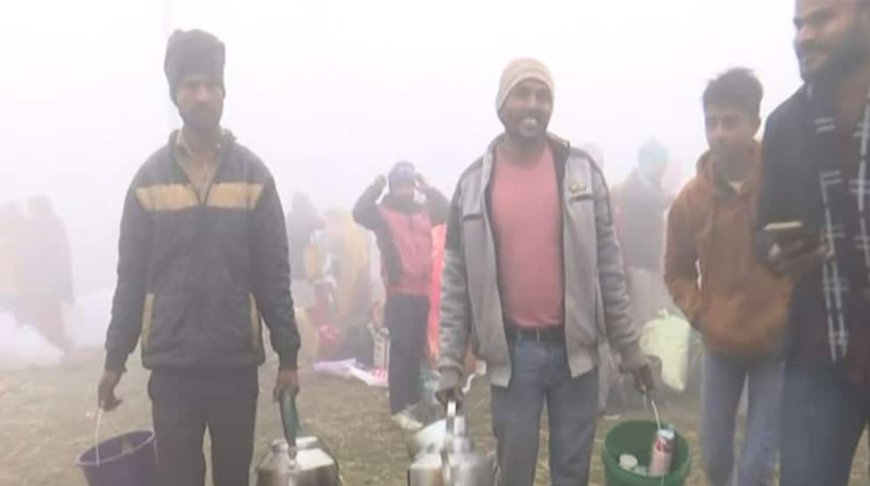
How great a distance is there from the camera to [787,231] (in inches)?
79.0

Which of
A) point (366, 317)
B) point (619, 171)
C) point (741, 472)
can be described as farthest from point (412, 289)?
point (741, 472)

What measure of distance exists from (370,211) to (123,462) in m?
3.16

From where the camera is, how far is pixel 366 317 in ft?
24.7

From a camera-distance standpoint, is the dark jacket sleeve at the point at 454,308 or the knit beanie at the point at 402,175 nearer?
the dark jacket sleeve at the point at 454,308

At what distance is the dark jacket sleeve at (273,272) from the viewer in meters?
3.10

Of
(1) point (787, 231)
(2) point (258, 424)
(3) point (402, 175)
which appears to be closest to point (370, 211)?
(3) point (402, 175)

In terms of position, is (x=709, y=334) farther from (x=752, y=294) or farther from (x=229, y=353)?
(x=229, y=353)

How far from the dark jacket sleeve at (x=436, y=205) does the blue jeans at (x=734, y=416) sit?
321 centimetres

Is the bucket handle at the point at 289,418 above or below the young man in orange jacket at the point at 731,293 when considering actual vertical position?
below

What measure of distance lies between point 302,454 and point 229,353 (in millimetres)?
422

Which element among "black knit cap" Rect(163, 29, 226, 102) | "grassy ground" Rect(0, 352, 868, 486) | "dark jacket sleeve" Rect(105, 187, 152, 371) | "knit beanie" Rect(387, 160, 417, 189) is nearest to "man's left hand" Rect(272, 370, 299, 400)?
"dark jacket sleeve" Rect(105, 187, 152, 371)

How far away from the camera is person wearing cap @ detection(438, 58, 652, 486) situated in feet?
9.86

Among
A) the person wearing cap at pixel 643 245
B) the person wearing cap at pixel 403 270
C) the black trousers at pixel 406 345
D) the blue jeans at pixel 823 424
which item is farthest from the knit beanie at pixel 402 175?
the blue jeans at pixel 823 424

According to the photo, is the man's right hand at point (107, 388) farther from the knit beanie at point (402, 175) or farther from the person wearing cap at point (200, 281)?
the knit beanie at point (402, 175)
